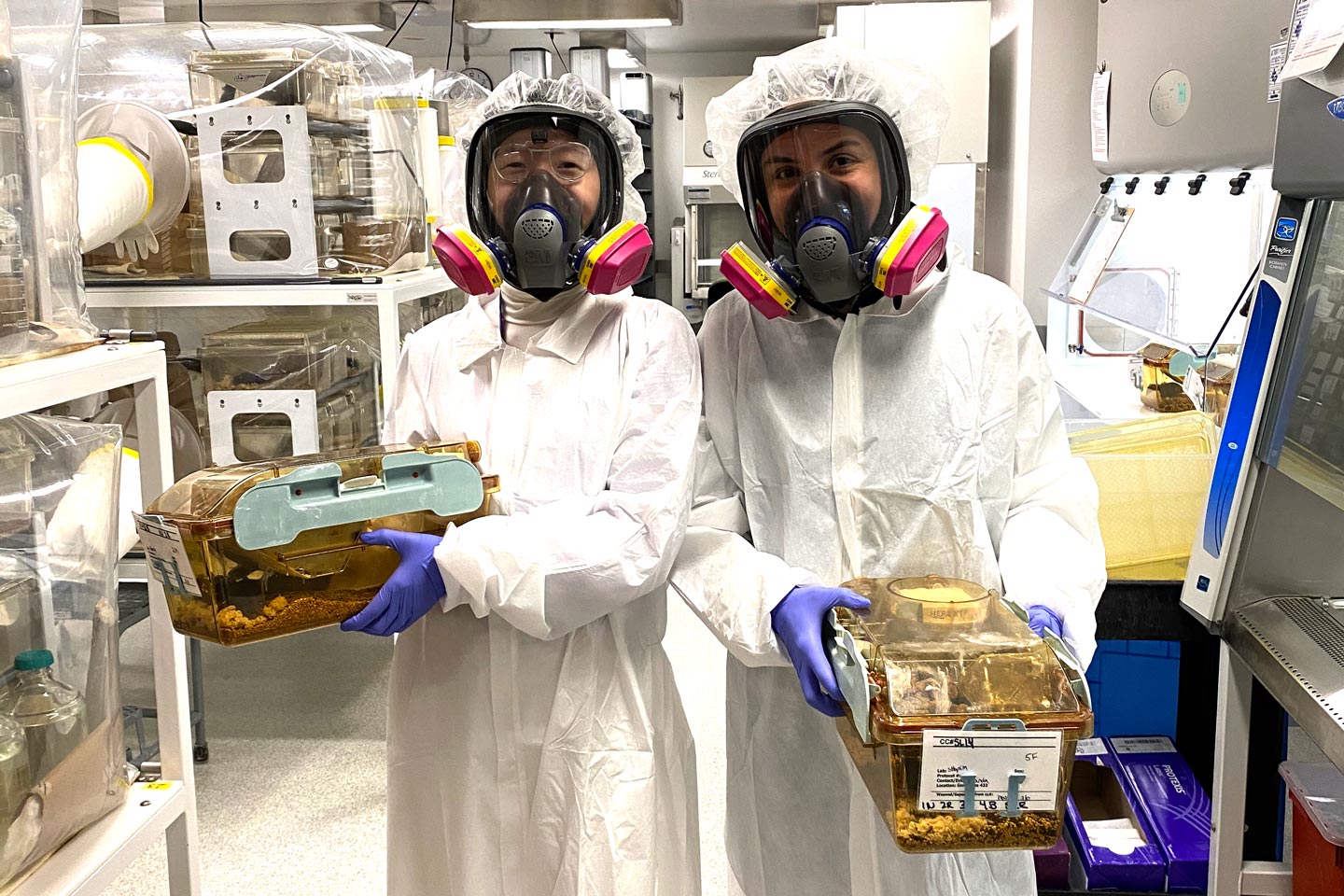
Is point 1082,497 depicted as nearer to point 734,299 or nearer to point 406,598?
point 734,299

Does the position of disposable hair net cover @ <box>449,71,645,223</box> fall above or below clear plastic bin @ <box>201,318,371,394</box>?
above

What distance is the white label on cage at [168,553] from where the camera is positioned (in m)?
1.20

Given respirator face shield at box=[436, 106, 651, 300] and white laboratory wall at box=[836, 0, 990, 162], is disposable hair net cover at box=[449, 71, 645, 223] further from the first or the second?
white laboratory wall at box=[836, 0, 990, 162]

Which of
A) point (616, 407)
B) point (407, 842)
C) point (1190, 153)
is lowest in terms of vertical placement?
point (407, 842)

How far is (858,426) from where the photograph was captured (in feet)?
4.61

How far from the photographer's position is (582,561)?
130 cm

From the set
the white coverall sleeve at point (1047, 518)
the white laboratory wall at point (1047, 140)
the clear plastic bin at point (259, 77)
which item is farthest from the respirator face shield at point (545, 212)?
the white laboratory wall at point (1047, 140)

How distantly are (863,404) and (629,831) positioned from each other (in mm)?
616

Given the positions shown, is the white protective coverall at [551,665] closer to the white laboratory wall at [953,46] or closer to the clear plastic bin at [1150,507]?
the clear plastic bin at [1150,507]

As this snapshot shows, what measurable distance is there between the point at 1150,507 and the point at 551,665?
4.05ft

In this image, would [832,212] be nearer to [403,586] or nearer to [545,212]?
[545,212]

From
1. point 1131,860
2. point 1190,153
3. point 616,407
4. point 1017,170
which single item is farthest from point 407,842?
point 1017,170

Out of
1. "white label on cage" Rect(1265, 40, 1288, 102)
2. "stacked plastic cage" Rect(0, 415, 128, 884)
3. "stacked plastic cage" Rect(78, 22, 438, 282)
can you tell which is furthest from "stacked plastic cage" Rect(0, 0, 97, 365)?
"white label on cage" Rect(1265, 40, 1288, 102)

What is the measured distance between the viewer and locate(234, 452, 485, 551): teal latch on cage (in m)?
A: 1.20
